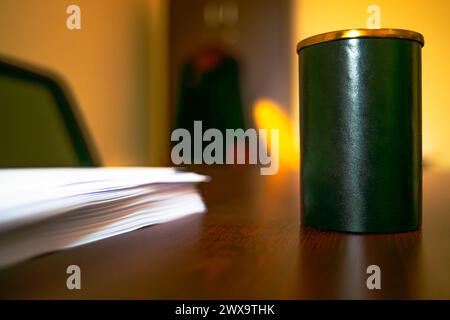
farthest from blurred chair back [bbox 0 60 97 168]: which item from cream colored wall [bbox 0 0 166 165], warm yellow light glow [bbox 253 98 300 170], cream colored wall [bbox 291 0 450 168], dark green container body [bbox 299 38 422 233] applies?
cream colored wall [bbox 291 0 450 168]

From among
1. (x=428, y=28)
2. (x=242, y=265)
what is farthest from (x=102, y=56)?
(x=428, y=28)

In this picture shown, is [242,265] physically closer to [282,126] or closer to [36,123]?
[36,123]

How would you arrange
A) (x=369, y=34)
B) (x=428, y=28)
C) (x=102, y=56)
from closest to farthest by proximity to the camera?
(x=369, y=34)
(x=102, y=56)
(x=428, y=28)

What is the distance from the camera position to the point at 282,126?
8.30ft

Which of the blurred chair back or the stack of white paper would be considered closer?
the stack of white paper

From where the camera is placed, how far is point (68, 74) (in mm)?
1135

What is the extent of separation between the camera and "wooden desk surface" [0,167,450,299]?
10.6 inches

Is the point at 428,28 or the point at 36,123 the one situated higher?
the point at 428,28

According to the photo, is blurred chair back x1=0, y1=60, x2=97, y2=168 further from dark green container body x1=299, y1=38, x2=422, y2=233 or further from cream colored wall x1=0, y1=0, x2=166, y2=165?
dark green container body x1=299, y1=38, x2=422, y2=233

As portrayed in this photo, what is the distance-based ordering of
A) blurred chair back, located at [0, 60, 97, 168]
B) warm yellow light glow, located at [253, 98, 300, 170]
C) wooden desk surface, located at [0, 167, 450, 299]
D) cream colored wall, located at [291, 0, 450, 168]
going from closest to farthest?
wooden desk surface, located at [0, 167, 450, 299] → blurred chair back, located at [0, 60, 97, 168] → cream colored wall, located at [291, 0, 450, 168] → warm yellow light glow, located at [253, 98, 300, 170]

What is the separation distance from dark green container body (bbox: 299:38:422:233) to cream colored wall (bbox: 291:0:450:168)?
200cm

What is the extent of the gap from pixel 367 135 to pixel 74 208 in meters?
0.29
